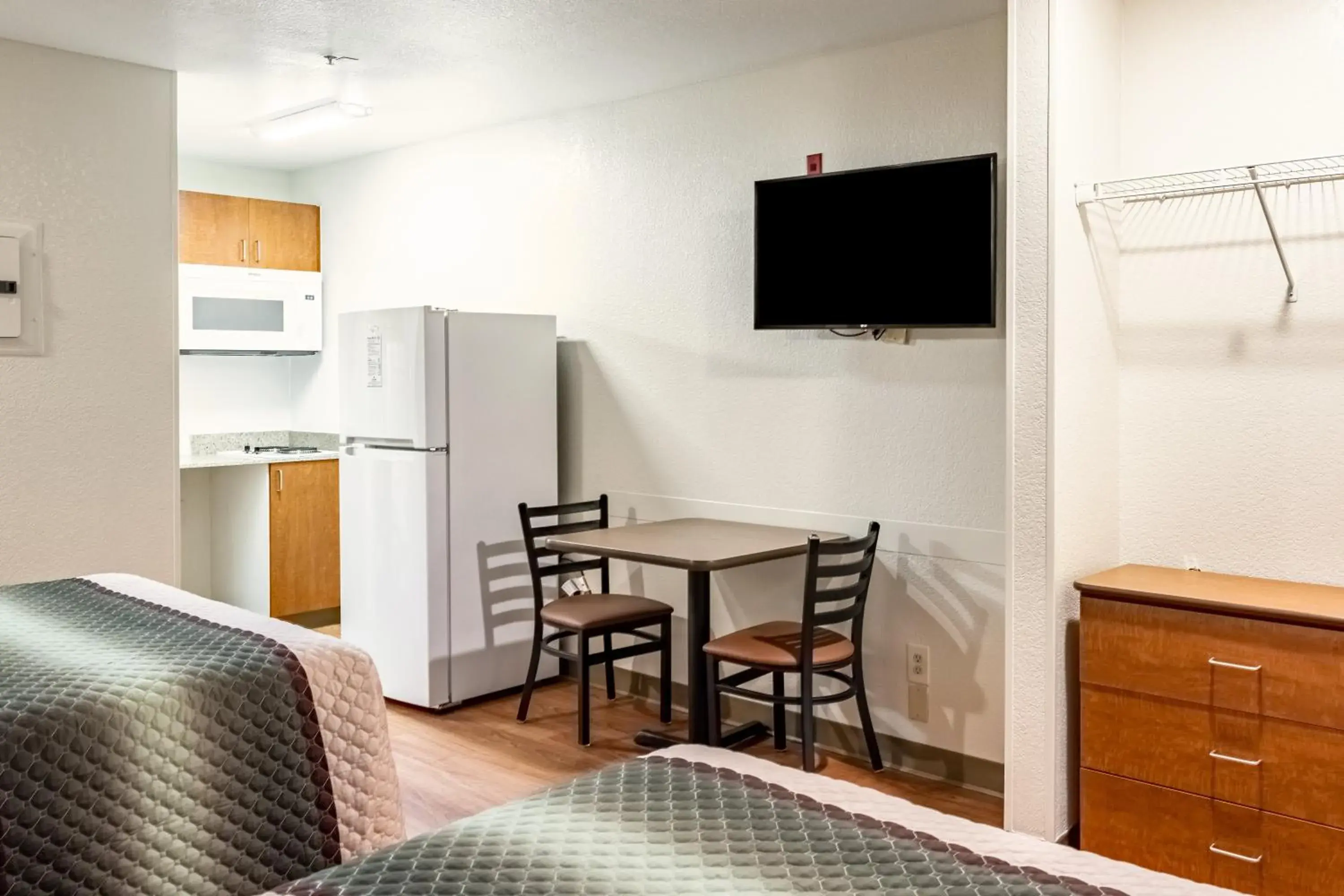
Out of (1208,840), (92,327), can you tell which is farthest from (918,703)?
(92,327)

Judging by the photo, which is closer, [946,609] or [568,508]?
[946,609]

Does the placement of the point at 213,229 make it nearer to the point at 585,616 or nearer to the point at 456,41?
the point at 456,41

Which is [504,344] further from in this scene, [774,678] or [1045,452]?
[1045,452]

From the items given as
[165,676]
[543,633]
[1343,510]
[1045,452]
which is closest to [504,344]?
[543,633]

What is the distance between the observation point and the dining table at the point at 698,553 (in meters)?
3.42

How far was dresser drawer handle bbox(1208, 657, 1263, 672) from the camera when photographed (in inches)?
101

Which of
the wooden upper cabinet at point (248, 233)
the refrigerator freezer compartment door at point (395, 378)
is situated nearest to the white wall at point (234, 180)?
the wooden upper cabinet at point (248, 233)

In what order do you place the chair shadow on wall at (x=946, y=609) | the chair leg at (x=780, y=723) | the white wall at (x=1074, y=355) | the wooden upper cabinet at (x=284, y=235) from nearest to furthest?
the white wall at (x=1074, y=355) < the chair shadow on wall at (x=946, y=609) < the chair leg at (x=780, y=723) < the wooden upper cabinet at (x=284, y=235)

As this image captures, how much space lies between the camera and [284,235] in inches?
231

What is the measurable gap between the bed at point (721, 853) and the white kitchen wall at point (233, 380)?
16.4ft

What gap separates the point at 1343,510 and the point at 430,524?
304 cm

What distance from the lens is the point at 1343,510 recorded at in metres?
2.82

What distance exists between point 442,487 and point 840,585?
1591 millimetres

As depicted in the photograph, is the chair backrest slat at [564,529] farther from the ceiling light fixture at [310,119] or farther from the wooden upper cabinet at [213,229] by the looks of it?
the wooden upper cabinet at [213,229]
